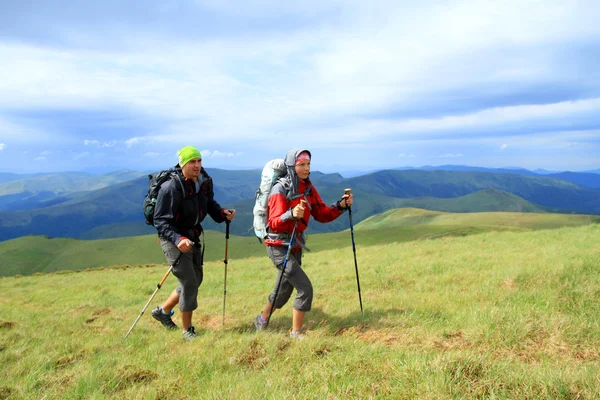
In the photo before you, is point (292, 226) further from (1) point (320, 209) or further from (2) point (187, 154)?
(2) point (187, 154)

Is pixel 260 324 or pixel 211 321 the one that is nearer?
pixel 260 324

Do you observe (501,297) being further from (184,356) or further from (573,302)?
(184,356)

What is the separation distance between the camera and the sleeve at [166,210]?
267 inches

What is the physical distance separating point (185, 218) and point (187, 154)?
4.12 feet

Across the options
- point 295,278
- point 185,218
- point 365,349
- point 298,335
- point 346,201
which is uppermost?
point 346,201

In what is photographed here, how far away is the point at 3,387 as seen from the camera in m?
5.08

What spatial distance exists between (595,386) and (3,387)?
7.21m

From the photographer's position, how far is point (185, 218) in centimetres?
716

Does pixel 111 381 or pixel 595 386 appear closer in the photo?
pixel 595 386

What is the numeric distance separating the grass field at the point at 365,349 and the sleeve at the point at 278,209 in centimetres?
197

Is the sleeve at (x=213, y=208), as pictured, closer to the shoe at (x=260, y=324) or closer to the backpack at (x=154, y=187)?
the backpack at (x=154, y=187)

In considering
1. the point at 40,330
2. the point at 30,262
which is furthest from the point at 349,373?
the point at 30,262

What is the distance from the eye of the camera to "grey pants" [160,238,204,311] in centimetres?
714

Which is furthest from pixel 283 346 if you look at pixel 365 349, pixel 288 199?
pixel 288 199
